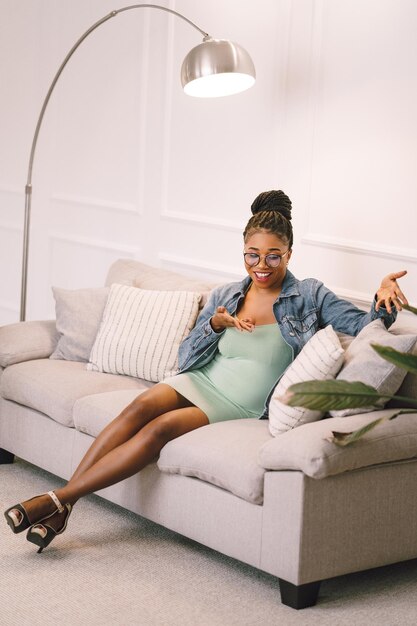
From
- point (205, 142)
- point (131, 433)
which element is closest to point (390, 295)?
point (131, 433)

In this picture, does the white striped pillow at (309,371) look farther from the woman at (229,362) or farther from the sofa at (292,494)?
the woman at (229,362)

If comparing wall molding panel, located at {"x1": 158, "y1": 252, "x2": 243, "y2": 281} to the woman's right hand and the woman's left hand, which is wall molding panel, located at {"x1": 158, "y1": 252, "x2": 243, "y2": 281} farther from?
the woman's left hand

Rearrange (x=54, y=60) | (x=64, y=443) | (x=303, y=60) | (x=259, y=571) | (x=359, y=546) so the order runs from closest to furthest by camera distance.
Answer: (x=359, y=546) → (x=259, y=571) → (x=64, y=443) → (x=303, y=60) → (x=54, y=60)

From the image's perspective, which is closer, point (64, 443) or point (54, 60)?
point (64, 443)

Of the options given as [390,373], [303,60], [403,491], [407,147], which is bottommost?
[403,491]

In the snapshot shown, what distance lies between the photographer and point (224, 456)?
9.86 ft

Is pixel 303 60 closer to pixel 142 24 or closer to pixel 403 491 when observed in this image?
pixel 142 24

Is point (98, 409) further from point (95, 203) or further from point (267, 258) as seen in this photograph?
point (95, 203)

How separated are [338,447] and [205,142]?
2344 millimetres

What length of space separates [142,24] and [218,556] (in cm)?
289

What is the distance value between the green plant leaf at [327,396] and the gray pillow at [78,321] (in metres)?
1.79

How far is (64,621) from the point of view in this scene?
8.86 feet

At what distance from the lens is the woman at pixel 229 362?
10.5 feet

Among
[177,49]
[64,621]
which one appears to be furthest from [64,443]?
[177,49]
